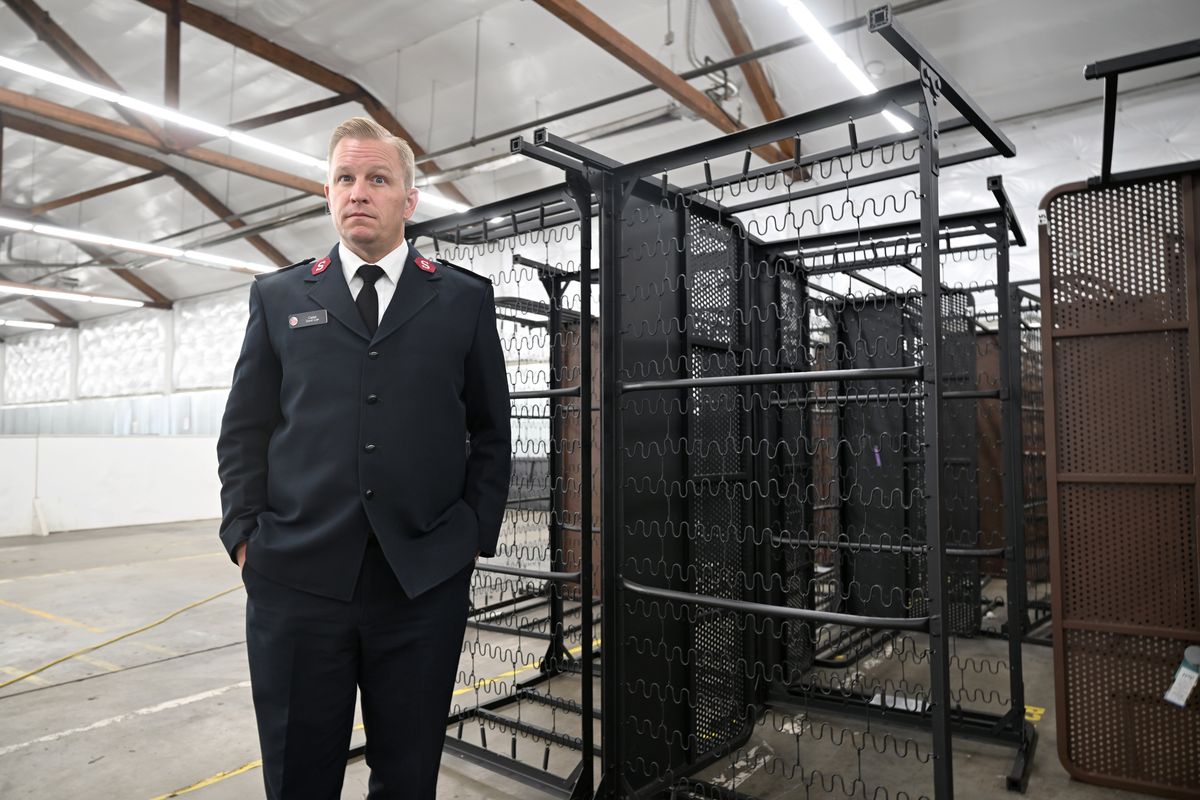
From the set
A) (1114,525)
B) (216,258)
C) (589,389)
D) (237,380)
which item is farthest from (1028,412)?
(216,258)

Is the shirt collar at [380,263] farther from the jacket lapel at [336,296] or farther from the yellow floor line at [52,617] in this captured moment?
the yellow floor line at [52,617]

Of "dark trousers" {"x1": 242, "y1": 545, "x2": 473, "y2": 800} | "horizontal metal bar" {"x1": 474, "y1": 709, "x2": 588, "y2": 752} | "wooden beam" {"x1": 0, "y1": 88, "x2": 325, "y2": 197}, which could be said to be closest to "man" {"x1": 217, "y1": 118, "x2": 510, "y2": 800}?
"dark trousers" {"x1": 242, "y1": 545, "x2": 473, "y2": 800}

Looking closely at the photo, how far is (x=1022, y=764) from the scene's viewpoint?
2.80 m

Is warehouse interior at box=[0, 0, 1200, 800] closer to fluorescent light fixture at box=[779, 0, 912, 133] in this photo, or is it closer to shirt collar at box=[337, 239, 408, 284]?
fluorescent light fixture at box=[779, 0, 912, 133]

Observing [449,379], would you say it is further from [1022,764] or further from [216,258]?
[216,258]

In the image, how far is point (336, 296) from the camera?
4.79ft

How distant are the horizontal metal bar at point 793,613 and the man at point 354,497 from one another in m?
0.92

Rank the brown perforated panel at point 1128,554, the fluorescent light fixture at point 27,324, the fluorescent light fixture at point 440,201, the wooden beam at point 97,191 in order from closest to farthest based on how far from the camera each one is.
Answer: the brown perforated panel at point 1128,554 < the fluorescent light fixture at point 440,201 < the wooden beam at point 97,191 < the fluorescent light fixture at point 27,324

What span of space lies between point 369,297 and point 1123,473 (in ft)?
8.83

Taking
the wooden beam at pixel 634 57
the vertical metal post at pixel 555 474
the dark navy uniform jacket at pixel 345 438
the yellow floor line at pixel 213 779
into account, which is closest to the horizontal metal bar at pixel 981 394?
the vertical metal post at pixel 555 474

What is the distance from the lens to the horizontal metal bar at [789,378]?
1894mm

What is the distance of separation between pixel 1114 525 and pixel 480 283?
2.49 m

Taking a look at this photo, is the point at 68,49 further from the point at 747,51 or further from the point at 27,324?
the point at 27,324

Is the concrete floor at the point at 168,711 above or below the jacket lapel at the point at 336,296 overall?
below
